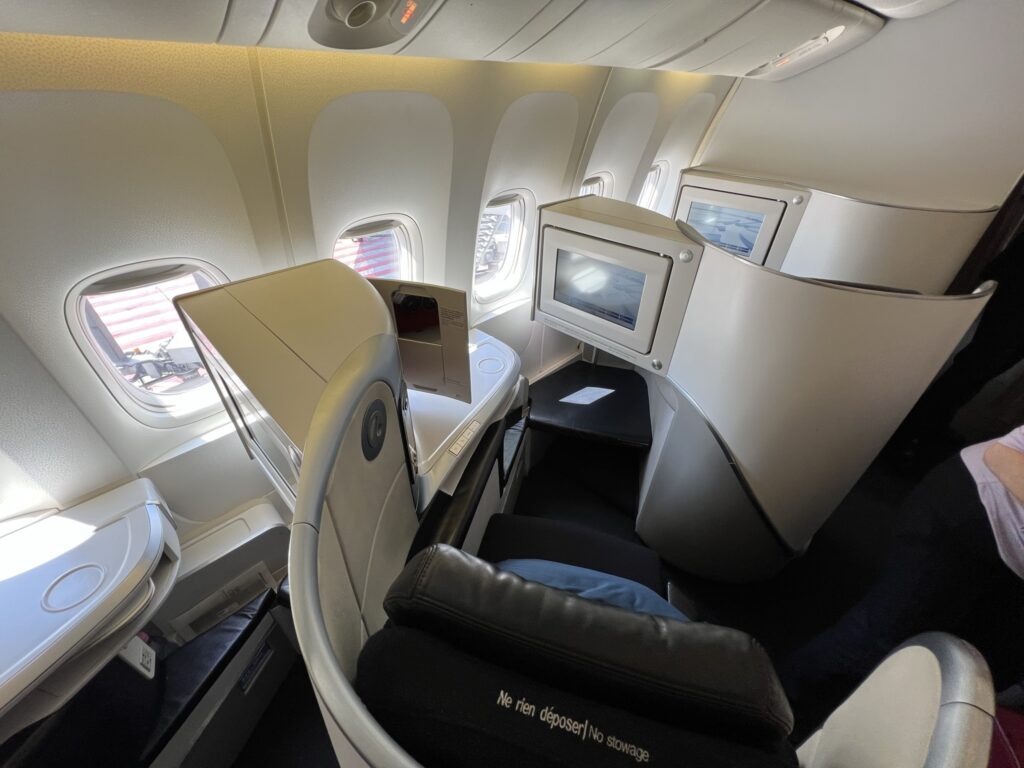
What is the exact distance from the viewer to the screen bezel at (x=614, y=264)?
1.75m

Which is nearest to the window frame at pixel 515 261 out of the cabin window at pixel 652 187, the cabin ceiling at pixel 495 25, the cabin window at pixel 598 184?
the cabin window at pixel 598 184

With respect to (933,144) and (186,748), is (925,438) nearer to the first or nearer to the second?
(933,144)

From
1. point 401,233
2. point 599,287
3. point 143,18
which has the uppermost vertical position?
point 143,18

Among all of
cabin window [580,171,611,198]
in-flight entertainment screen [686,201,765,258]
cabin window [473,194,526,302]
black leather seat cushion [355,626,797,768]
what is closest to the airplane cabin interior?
black leather seat cushion [355,626,797,768]

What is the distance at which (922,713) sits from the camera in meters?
0.55

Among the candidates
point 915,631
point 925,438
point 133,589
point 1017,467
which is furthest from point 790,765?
point 925,438

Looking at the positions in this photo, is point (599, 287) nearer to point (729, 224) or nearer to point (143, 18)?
point (729, 224)

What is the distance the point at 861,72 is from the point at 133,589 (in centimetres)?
460

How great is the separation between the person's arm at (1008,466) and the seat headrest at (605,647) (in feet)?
3.57

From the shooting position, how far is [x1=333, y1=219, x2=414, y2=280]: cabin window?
6.29 ft

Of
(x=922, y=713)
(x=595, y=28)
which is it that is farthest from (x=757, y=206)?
(x=922, y=713)

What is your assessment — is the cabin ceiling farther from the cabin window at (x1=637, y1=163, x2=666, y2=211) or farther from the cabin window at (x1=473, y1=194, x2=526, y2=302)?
the cabin window at (x1=637, y1=163, x2=666, y2=211)

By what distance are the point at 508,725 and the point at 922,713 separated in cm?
61

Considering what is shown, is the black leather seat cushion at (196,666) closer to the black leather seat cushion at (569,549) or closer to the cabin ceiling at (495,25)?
the black leather seat cushion at (569,549)
